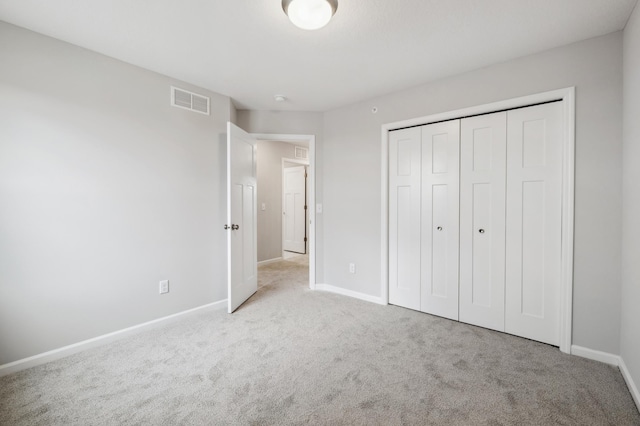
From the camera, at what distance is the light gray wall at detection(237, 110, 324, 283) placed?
384cm

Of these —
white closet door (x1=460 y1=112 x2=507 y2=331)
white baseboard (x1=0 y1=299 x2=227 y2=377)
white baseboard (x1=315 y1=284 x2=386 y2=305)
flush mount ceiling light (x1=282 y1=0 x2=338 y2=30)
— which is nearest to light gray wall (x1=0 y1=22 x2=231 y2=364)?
white baseboard (x1=0 y1=299 x2=227 y2=377)

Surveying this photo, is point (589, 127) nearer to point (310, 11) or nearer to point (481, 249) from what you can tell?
point (481, 249)

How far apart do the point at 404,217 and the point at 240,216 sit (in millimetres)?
1892

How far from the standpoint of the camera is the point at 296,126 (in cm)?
387

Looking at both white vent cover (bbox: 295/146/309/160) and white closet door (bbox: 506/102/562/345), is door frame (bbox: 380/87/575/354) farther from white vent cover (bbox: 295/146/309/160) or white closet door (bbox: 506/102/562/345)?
white vent cover (bbox: 295/146/309/160)

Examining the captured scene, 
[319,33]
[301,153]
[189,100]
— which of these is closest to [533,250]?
[319,33]

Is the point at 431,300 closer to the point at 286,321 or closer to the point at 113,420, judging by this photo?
the point at 286,321

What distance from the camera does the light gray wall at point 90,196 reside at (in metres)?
2.04

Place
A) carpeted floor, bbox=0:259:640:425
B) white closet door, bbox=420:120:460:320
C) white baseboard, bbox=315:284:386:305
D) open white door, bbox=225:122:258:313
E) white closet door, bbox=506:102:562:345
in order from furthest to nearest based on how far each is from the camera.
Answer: white baseboard, bbox=315:284:386:305, open white door, bbox=225:122:258:313, white closet door, bbox=420:120:460:320, white closet door, bbox=506:102:562:345, carpeted floor, bbox=0:259:640:425

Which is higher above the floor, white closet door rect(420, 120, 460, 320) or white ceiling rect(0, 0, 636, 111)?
white ceiling rect(0, 0, 636, 111)

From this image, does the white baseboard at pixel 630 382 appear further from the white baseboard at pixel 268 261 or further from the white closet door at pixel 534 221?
the white baseboard at pixel 268 261

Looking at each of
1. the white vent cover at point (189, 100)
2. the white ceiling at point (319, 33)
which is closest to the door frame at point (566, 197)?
the white ceiling at point (319, 33)

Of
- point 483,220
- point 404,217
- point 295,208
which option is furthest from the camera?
point 295,208

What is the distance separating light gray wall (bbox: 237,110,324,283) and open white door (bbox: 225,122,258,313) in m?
0.31
